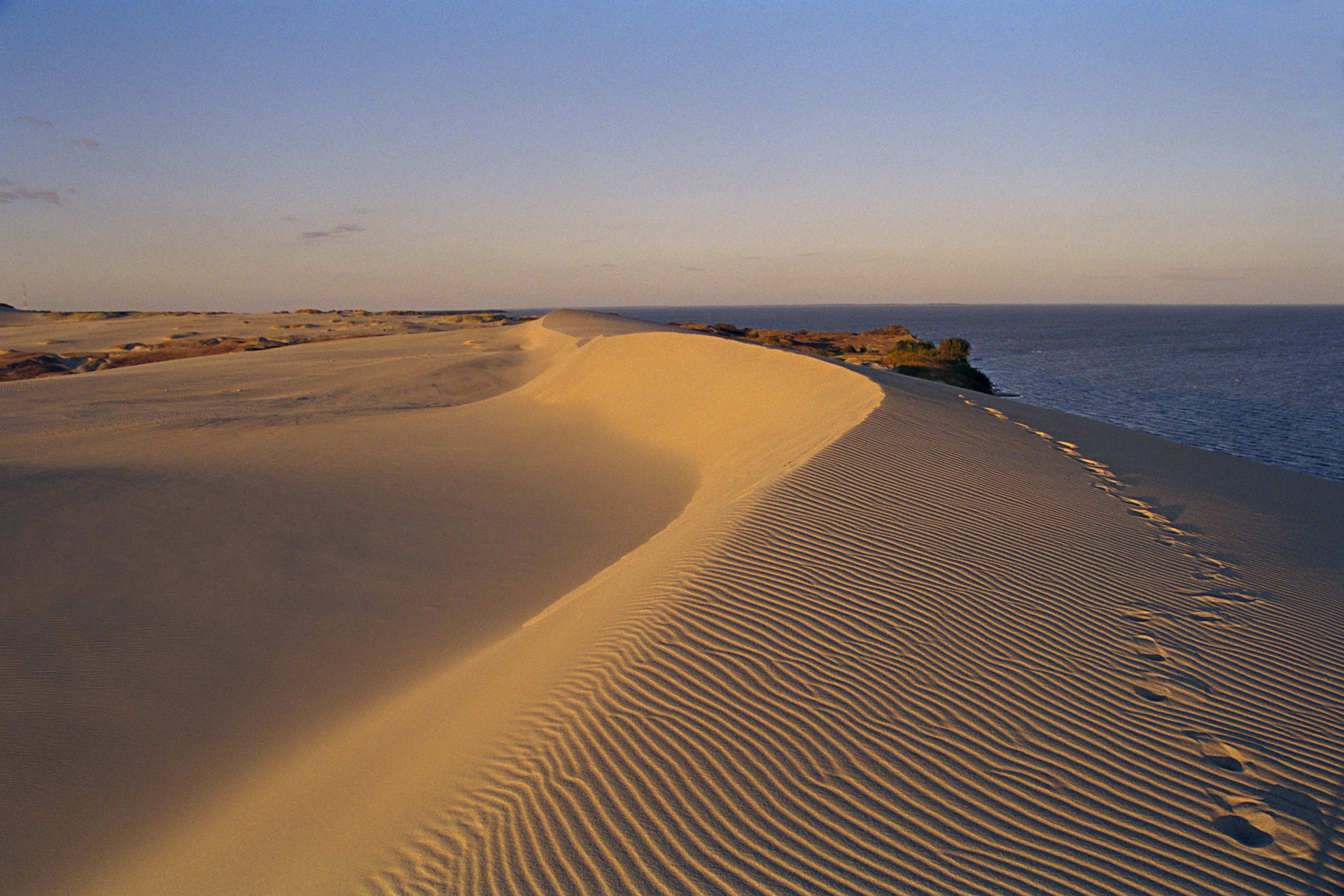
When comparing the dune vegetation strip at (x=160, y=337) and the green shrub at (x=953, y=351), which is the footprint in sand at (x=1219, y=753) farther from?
the dune vegetation strip at (x=160, y=337)

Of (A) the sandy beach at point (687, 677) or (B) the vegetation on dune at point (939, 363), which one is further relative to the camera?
(B) the vegetation on dune at point (939, 363)

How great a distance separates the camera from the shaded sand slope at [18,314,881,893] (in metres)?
3.52

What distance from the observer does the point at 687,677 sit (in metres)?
3.70

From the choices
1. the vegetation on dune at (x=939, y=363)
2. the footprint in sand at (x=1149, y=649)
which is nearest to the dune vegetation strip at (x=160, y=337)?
the vegetation on dune at (x=939, y=363)

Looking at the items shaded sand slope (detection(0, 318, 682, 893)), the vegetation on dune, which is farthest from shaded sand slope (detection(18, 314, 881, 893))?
the vegetation on dune

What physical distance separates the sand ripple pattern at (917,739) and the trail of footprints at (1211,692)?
0.05ft

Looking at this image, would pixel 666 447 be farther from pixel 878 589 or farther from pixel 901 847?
pixel 901 847

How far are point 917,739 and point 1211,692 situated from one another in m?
1.95

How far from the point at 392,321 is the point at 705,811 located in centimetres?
5188

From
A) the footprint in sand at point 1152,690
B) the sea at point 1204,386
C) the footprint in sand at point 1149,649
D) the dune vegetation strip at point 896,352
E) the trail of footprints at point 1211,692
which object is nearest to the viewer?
the trail of footprints at point 1211,692

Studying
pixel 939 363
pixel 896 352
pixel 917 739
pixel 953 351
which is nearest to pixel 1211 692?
pixel 917 739

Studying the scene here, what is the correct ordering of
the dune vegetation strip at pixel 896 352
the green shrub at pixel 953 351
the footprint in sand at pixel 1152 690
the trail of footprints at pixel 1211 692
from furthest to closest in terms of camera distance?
the green shrub at pixel 953 351 → the dune vegetation strip at pixel 896 352 → the footprint in sand at pixel 1152 690 → the trail of footprints at pixel 1211 692

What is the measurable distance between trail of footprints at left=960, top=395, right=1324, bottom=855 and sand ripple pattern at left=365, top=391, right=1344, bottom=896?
0.6 inches

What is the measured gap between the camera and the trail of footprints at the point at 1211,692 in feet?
9.54
